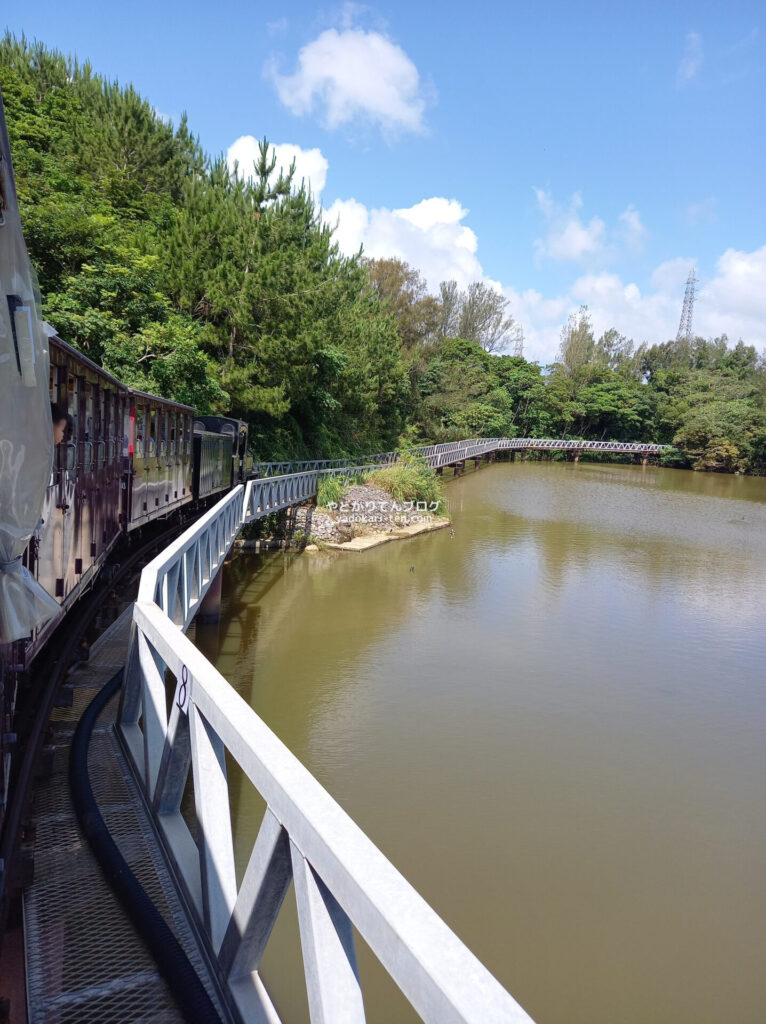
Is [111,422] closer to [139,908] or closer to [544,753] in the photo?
[139,908]

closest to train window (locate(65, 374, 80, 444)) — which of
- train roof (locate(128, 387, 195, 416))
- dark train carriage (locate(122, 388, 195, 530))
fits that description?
dark train carriage (locate(122, 388, 195, 530))

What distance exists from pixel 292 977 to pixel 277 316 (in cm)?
1958

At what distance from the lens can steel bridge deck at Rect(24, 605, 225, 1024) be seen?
2.54 metres

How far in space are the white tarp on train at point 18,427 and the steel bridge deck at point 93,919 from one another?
50.3 inches

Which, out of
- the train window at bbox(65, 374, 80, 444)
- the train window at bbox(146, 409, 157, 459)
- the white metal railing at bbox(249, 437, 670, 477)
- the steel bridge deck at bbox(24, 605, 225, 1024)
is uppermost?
the train window at bbox(65, 374, 80, 444)

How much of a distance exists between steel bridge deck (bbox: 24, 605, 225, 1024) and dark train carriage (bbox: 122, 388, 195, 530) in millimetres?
5523

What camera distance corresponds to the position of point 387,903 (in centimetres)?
159

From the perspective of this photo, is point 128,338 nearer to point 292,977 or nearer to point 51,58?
point 292,977

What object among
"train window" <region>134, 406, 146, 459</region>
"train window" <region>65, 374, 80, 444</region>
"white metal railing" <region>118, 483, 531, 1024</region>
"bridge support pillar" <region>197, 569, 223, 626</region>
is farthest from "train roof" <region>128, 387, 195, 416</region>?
"white metal railing" <region>118, 483, 531, 1024</region>

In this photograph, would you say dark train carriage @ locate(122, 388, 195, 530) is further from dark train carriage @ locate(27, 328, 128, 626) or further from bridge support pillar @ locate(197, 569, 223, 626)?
bridge support pillar @ locate(197, 569, 223, 626)

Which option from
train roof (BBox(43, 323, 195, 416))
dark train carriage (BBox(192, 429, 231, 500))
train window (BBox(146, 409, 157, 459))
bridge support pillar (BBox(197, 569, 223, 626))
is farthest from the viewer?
dark train carriage (BBox(192, 429, 231, 500))

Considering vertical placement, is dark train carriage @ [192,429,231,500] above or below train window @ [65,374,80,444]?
below

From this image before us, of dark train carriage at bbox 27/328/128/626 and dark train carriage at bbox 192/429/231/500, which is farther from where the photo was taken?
dark train carriage at bbox 192/429/231/500

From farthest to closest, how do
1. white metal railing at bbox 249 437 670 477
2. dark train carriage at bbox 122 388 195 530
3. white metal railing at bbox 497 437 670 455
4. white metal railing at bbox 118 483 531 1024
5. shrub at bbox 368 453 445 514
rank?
white metal railing at bbox 497 437 670 455, shrub at bbox 368 453 445 514, white metal railing at bbox 249 437 670 477, dark train carriage at bbox 122 388 195 530, white metal railing at bbox 118 483 531 1024
